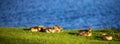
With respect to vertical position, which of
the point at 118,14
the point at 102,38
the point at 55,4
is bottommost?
the point at 102,38

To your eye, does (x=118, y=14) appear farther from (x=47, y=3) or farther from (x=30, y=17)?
(x=47, y=3)

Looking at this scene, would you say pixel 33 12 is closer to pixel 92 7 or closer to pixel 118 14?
pixel 92 7

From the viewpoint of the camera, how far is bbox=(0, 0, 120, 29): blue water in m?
A: 54.9

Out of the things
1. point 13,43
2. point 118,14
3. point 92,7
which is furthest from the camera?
point 92,7

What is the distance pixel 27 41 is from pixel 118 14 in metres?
38.3

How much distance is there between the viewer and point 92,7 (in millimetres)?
70000

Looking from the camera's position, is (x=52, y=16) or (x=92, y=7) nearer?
(x=52, y=16)

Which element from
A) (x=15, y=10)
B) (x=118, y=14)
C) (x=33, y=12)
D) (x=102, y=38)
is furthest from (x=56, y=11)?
(x=102, y=38)

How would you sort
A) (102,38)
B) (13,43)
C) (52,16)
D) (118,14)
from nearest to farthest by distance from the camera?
1. (13,43)
2. (102,38)
3. (118,14)
4. (52,16)

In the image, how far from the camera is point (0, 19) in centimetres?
6119

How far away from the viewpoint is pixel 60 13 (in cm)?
6681

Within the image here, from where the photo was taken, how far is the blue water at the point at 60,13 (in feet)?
180

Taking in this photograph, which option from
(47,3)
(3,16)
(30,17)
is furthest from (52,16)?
(47,3)

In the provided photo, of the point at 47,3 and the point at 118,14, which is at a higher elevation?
the point at 47,3
